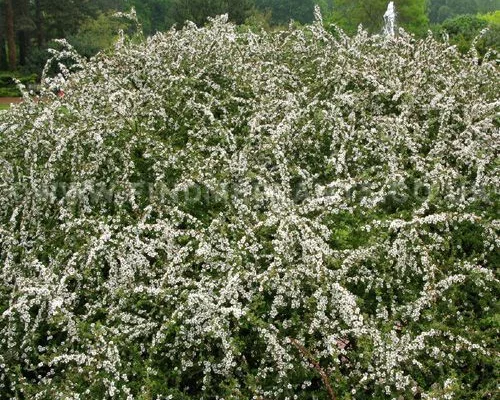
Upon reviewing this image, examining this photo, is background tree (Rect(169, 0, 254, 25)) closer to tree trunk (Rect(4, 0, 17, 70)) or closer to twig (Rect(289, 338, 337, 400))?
tree trunk (Rect(4, 0, 17, 70))

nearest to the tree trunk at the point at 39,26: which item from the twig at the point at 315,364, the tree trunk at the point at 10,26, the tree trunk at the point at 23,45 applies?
the tree trunk at the point at 23,45

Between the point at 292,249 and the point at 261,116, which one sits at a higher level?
the point at 261,116

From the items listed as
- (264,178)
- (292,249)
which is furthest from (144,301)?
(264,178)

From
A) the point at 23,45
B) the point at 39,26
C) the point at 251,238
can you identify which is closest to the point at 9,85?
the point at 23,45

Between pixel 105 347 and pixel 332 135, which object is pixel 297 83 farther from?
pixel 105 347

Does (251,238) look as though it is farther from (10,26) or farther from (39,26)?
(39,26)

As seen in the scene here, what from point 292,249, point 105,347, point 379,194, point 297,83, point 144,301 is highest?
point 297,83

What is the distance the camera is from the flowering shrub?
267 centimetres

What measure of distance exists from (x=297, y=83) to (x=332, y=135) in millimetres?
822

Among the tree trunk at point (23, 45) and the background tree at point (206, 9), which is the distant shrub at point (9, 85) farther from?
the background tree at point (206, 9)

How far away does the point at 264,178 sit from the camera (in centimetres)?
330

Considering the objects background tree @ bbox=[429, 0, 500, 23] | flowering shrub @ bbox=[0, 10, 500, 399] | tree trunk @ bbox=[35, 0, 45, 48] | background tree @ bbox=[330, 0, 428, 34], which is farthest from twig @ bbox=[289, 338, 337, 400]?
background tree @ bbox=[429, 0, 500, 23]

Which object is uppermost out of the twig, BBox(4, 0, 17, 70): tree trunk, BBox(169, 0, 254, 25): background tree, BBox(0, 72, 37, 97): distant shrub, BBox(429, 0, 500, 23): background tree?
BBox(429, 0, 500, 23): background tree

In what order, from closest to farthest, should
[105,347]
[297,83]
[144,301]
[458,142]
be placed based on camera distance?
[105,347]
[144,301]
[458,142]
[297,83]
